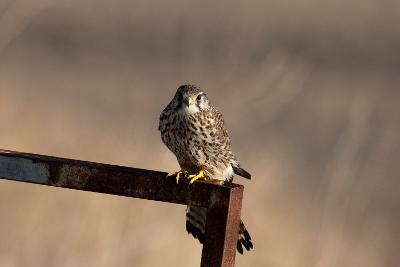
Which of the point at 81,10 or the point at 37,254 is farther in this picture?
the point at 81,10

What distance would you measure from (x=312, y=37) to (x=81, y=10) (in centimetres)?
237

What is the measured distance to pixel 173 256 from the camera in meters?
5.35

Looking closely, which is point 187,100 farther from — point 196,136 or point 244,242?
point 244,242

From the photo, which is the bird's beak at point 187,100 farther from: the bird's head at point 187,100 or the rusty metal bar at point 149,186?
the rusty metal bar at point 149,186

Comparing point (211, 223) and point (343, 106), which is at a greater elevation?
point (343, 106)

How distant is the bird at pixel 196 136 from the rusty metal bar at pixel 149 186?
1745 millimetres

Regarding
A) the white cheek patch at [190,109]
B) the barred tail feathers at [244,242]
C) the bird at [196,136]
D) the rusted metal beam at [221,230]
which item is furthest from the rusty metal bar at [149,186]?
the white cheek patch at [190,109]

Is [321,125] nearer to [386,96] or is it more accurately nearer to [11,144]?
[386,96]

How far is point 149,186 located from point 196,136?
77.0 inches

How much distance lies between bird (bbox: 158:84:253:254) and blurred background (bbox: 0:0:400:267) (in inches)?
15.7

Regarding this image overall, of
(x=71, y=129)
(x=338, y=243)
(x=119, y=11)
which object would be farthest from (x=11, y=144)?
(x=119, y=11)

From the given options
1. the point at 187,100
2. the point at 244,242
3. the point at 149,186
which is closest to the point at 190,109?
the point at 187,100

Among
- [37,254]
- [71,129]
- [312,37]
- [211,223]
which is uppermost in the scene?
[312,37]

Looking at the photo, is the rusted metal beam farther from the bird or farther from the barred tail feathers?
the bird
